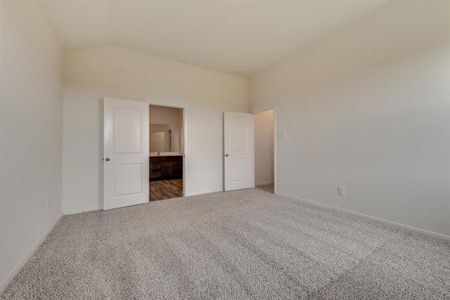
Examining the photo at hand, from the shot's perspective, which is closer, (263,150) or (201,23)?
(201,23)

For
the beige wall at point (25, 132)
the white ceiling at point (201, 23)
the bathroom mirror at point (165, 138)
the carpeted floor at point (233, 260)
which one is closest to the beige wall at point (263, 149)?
the white ceiling at point (201, 23)

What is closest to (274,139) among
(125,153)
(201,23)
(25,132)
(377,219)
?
(377,219)

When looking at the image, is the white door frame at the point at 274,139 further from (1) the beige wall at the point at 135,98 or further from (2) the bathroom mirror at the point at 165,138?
(2) the bathroom mirror at the point at 165,138

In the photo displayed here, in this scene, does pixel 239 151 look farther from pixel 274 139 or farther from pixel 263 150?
pixel 263 150

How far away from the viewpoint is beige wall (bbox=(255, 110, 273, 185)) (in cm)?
503

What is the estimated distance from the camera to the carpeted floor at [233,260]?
51.1 inches

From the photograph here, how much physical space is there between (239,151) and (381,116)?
2.72m

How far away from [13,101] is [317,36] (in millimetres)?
3890

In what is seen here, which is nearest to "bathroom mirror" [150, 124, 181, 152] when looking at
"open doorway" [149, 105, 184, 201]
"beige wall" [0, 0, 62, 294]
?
"open doorway" [149, 105, 184, 201]

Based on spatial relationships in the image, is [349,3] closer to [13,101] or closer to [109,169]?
[13,101]

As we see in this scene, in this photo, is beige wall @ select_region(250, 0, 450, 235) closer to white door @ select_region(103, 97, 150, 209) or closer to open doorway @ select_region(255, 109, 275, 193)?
open doorway @ select_region(255, 109, 275, 193)

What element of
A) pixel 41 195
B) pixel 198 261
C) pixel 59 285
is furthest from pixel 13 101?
pixel 198 261

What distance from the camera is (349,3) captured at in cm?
232

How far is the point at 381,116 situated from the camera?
2424 millimetres
